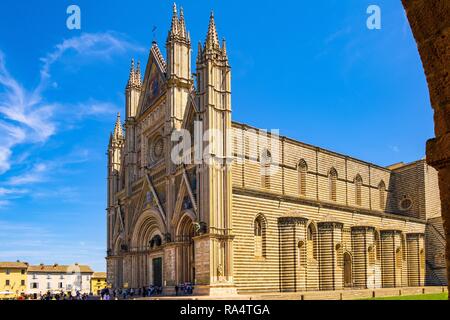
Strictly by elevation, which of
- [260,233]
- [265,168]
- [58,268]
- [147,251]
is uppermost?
[265,168]

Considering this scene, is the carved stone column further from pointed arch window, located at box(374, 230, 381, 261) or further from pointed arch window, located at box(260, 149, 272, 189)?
pointed arch window, located at box(374, 230, 381, 261)

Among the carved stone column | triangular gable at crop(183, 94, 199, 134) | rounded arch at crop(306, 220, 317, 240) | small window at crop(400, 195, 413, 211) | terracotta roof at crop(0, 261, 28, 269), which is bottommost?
terracotta roof at crop(0, 261, 28, 269)

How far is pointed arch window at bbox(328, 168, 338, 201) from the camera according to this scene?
140ft

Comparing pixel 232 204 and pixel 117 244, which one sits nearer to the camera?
pixel 232 204

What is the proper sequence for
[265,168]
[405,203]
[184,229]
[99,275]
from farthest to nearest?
[99,275], [405,203], [265,168], [184,229]

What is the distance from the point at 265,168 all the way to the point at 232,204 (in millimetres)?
5612

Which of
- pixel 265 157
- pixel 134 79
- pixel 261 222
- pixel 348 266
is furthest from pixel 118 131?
pixel 348 266

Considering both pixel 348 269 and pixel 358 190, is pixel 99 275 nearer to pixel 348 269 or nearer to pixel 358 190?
pixel 358 190

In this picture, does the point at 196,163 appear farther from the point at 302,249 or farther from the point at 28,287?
the point at 28,287

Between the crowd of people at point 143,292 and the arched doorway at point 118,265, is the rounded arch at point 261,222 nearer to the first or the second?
the crowd of people at point 143,292

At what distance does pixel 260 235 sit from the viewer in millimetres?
33719

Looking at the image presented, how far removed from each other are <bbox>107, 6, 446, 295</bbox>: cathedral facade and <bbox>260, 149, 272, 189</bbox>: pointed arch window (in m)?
0.11

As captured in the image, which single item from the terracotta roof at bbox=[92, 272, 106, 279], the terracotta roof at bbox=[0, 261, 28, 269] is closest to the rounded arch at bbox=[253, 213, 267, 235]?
the terracotta roof at bbox=[0, 261, 28, 269]
